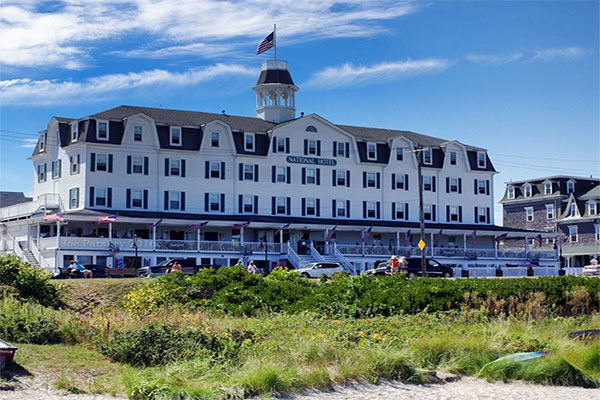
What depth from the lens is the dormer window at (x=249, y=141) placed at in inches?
2768

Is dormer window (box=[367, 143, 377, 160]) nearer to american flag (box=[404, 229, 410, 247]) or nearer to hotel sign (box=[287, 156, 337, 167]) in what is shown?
hotel sign (box=[287, 156, 337, 167])

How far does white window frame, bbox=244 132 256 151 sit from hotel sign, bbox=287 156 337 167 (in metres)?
3.59

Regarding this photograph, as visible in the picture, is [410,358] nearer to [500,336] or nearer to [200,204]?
[500,336]

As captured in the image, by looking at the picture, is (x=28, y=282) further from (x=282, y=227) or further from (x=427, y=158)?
(x=427, y=158)

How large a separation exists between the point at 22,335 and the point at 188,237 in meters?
49.1

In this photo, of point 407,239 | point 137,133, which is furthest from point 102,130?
point 407,239

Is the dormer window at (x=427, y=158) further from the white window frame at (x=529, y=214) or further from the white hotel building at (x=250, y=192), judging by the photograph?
the white window frame at (x=529, y=214)

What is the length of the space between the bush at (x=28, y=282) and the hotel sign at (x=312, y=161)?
155ft

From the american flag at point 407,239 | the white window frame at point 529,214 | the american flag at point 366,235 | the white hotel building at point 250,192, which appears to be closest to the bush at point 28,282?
the white hotel building at point 250,192

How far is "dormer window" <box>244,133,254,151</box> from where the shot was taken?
231 feet

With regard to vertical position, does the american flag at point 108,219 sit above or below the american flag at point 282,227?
above

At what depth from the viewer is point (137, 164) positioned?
65.6 meters

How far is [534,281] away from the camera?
26953 millimetres

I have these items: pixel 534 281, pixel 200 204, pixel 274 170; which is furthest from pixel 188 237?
pixel 534 281
